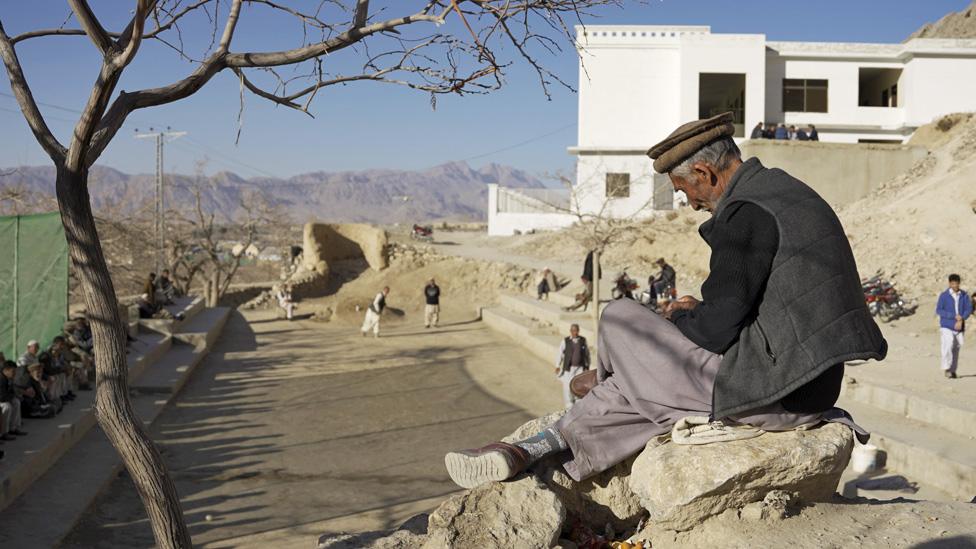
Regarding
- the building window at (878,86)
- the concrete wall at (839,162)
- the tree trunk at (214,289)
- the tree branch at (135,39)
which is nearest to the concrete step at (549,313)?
the concrete wall at (839,162)

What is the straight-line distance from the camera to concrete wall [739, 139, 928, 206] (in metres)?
22.7

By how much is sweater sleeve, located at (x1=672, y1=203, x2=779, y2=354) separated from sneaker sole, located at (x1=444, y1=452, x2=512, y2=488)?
936mm

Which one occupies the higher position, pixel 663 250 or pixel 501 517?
pixel 663 250

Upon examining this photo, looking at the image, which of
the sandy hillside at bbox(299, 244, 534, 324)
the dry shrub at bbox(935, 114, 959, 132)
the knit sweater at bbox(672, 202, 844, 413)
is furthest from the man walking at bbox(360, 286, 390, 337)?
the dry shrub at bbox(935, 114, 959, 132)

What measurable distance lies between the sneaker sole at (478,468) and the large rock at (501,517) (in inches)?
1.4

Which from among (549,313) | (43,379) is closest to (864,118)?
(549,313)

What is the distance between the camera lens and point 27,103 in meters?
3.43

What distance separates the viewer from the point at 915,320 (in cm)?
1456

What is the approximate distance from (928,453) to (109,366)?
7057mm

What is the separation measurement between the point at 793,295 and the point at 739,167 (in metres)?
0.51

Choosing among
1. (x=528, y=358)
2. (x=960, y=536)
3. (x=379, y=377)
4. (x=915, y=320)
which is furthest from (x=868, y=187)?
(x=960, y=536)

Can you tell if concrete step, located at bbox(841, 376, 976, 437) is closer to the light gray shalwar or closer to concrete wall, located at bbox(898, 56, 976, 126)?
the light gray shalwar

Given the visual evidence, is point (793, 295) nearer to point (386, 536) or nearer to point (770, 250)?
point (770, 250)

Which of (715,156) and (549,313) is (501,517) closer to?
(715,156)
